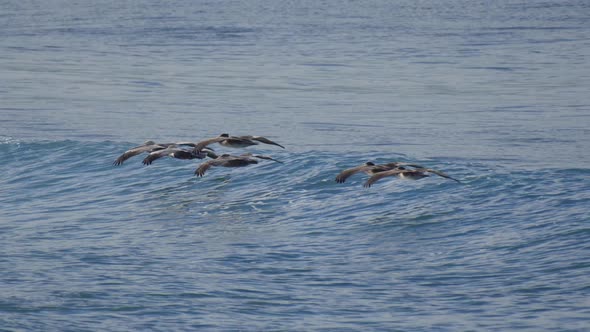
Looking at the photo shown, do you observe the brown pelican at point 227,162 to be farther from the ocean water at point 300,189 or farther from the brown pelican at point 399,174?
the brown pelican at point 399,174

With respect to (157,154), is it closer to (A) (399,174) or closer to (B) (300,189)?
(B) (300,189)

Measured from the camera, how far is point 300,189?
2145cm

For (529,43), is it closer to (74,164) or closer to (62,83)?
(62,83)

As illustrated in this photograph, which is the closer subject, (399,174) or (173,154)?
(399,174)

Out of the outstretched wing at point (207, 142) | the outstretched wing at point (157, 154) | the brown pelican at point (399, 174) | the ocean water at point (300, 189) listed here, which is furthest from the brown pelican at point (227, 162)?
the brown pelican at point (399, 174)

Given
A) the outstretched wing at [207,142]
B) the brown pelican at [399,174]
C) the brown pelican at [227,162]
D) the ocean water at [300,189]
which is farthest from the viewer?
the outstretched wing at [207,142]

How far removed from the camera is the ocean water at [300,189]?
14289 millimetres

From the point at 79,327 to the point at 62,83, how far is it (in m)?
20.3

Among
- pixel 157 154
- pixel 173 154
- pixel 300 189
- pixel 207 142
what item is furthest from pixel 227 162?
pixel 300 189

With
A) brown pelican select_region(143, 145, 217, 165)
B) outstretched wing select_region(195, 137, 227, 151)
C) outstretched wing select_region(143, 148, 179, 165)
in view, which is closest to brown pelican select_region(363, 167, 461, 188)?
outstretched wing select_region(195, 137, 227, 151)

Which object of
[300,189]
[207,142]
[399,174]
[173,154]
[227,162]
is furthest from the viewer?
[300,189]

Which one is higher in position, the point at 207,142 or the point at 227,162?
the point at 207,142

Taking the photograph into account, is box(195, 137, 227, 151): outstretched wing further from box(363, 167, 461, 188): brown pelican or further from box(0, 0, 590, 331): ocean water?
box(363, 167, 461, 188): brown pelican

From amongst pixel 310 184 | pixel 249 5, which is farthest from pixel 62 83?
pixel 249 5
